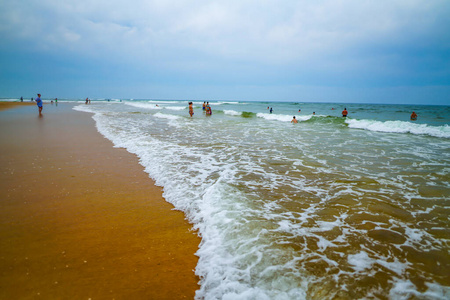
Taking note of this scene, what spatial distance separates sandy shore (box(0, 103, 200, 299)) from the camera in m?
2.50

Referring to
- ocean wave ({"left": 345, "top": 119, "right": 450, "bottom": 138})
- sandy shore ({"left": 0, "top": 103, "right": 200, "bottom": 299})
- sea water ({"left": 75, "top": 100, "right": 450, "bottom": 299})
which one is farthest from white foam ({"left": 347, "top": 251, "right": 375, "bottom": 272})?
ocean wave ({"left": 345, "top": 119, "right": 450, "bottom": 138})

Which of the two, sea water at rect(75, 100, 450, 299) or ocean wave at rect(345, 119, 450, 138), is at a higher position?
ocean wave at rect(345, 119, 450, 138)

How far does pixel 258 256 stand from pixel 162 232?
1.62 m

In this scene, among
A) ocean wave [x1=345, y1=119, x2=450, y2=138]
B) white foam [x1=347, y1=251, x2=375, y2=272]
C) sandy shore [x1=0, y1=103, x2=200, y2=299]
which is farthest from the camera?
ocean wave [x1=345, y1=119, x2=450, y2=138]

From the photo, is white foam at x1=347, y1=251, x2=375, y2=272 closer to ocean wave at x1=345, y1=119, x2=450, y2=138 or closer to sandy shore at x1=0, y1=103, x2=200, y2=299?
sandy shore at x1=0, y1=103, x2=200, y2=299

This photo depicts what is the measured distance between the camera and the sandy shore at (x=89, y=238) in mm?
2498

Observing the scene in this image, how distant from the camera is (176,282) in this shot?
262 cm

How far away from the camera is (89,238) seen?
3.31 m

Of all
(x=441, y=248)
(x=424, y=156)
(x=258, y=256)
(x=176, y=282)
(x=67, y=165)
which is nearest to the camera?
(x=176, y=282)

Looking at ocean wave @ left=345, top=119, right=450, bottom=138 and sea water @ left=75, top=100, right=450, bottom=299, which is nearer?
sea water @ left=75, top=100, right=450, bottom=299

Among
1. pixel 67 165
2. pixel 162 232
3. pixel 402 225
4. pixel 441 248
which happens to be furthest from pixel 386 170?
pixel 67 165

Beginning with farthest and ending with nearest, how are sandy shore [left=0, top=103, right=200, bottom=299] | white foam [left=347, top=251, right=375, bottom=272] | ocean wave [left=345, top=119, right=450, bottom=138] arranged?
ocean wave [left=345, top=119, right=450, bottom=138] < white foam [left=347, top=251, right=375, bottom=272] < sandy shore [left=0, top=103, right=200, bottom=299]

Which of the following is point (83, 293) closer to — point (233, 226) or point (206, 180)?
point (233, 226)

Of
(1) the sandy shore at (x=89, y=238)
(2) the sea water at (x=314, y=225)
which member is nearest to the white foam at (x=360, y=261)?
(2) the sea water at (x=314, y=225)
